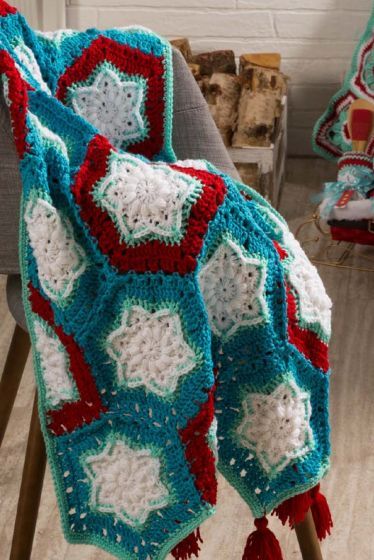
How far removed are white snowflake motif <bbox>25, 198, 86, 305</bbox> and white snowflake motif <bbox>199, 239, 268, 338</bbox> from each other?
150 millimetres

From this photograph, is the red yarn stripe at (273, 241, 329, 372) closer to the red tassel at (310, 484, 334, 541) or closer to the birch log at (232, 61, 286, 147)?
the red tassel at (310, 484, 334, 541)

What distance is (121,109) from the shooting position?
1288mm

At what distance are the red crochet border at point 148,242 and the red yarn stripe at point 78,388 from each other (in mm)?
110

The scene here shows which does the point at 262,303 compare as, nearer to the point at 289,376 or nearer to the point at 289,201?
the point at 289,376

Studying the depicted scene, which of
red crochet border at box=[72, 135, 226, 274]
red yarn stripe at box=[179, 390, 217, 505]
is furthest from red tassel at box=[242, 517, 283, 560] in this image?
red crochet border at box=[72, 135, 226, 274]

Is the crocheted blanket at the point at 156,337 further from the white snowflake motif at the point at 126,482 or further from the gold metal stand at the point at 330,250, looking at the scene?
the gold metal stand at the point at 330,250

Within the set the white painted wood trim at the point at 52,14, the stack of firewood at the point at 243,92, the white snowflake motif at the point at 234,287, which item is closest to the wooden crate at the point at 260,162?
the stack of firewood at the point at 243,92

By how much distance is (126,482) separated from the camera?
43.3 inches

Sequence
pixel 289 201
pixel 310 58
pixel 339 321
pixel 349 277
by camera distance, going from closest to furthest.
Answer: pixel 339 321 < pixel 349 277 < pixel 289 201 < pixel 310 58

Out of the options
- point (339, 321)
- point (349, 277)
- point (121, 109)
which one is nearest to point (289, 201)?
point (349, 277)

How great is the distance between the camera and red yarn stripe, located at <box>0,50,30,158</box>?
1062mm

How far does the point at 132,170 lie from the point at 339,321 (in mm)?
1281

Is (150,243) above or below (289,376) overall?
above

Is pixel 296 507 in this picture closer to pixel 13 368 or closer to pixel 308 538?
pixel 308 538
